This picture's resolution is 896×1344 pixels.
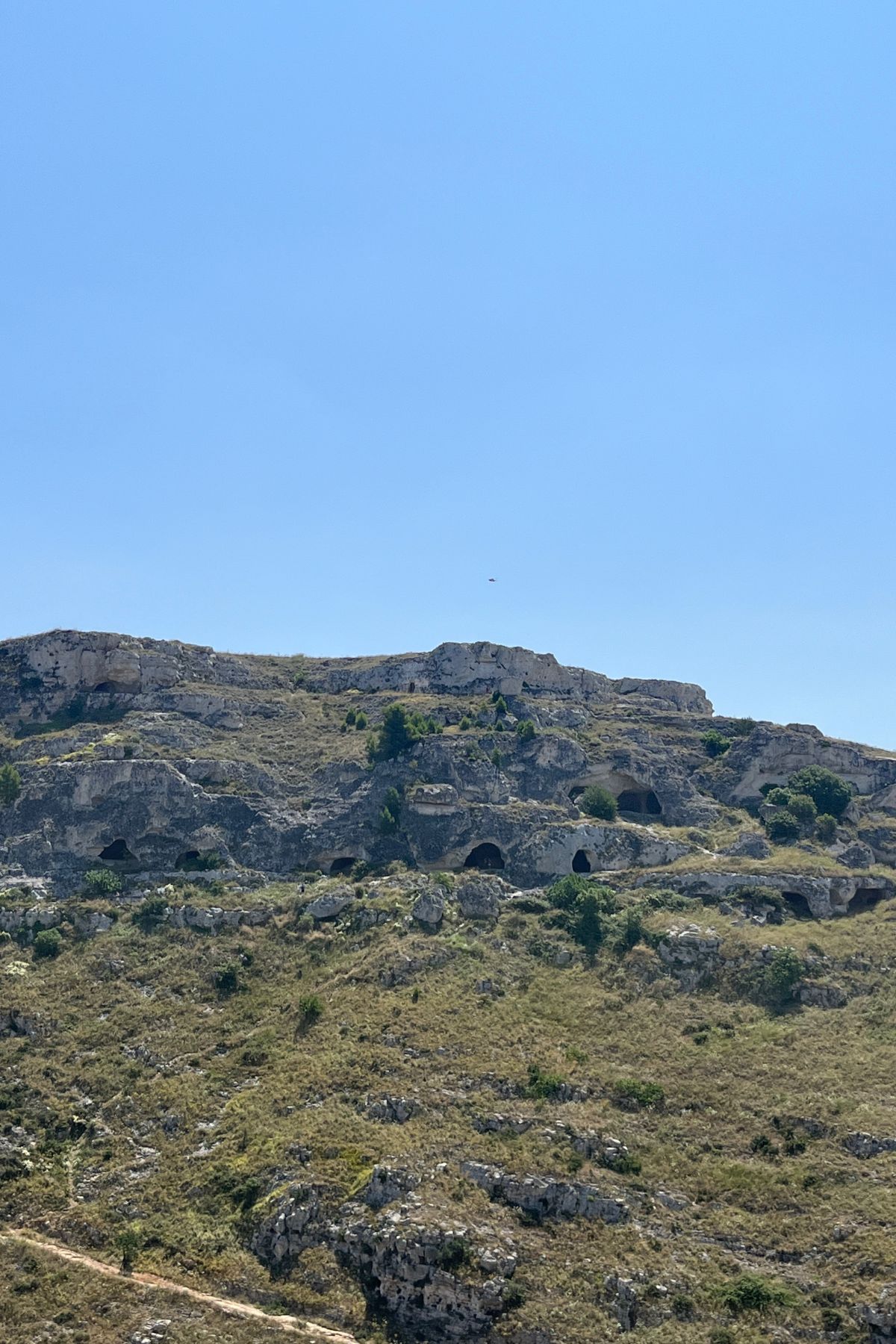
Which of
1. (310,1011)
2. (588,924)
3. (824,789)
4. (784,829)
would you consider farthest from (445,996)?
(824,789)

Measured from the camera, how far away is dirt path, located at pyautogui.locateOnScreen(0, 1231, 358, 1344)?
3150cm

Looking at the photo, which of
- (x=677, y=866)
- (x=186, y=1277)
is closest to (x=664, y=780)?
(x=677, y=866)

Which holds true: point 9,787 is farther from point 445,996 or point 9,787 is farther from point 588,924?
point 588,924

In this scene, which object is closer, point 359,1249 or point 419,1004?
point 359,1249

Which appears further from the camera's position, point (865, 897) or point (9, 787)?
point (9, 787)

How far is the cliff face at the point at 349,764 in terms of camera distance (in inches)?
2424

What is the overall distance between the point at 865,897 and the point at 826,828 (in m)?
6.20

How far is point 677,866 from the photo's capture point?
198 ft

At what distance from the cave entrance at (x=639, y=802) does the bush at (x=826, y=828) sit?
1007 cm

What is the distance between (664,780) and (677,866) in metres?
10.8

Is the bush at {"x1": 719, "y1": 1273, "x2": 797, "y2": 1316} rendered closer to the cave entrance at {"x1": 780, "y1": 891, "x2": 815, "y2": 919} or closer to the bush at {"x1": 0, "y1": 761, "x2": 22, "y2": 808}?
the cave entrance at {"x1": 780, "y1": 891, "x2": 815, "y2": 919}

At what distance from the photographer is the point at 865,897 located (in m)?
59.1

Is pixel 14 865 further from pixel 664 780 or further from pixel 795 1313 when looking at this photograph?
pixel 795 1313

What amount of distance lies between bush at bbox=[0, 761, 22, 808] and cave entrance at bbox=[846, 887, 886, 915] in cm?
4634
